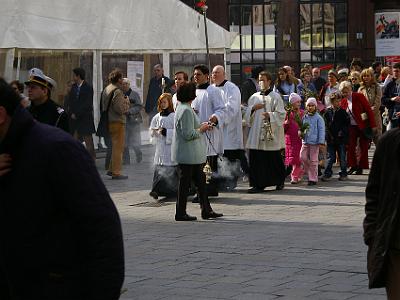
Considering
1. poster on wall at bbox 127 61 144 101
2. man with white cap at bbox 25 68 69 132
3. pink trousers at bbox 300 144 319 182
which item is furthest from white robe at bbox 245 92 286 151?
poster on wall at bbox 127 61 144 101

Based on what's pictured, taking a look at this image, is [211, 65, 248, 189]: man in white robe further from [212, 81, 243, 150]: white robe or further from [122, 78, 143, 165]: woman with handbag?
[122, 78, 143, 165]: woman with handbag

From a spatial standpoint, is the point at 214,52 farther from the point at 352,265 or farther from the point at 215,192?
the point at 352,265

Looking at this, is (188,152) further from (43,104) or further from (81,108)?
(81,108)

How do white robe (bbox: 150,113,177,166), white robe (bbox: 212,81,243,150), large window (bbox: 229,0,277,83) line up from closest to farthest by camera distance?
white robe (bbox: 150,113,177,166)
white robe (bbox: 212,81,243,150)
large window (bbox: 229,0,277,83)

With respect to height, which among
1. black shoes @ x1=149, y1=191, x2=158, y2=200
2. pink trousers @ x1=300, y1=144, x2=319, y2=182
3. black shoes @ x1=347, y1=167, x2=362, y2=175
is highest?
pink trousers @ x1=300, y1=144, x2=319, y2=182

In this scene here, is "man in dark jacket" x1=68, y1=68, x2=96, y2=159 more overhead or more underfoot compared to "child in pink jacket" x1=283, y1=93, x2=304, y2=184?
more overhead

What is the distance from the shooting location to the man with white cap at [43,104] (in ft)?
33.0

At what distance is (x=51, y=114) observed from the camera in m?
10.1

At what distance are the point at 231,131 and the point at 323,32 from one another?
36.0m

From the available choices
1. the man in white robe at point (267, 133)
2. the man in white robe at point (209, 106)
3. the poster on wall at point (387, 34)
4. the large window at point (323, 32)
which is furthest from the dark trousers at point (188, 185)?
the large window at point (323, 32)

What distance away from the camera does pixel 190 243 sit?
11594 mm

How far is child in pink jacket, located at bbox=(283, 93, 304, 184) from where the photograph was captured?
18.0 metres

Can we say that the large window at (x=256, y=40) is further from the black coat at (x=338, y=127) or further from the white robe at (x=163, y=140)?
the white robe at (x=163, y=140)

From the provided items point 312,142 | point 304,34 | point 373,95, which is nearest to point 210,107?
point 312,142
